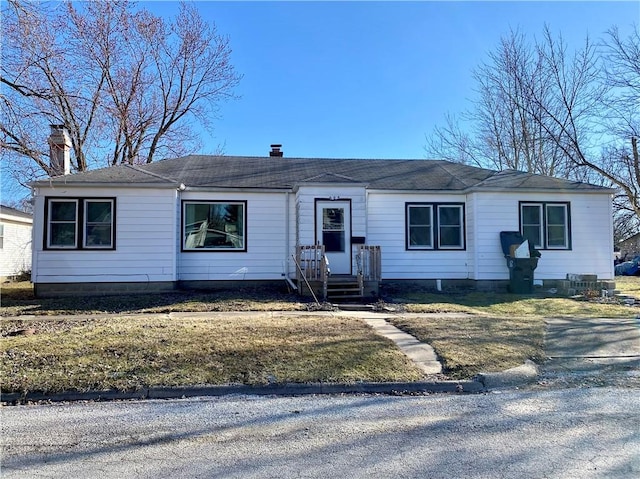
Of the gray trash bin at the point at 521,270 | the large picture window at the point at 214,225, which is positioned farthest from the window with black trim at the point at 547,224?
the large picture window at the point at 214,225

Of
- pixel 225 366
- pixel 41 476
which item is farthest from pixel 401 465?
pixel 225 366

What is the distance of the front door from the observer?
553 inches

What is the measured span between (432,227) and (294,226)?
4.41 metres

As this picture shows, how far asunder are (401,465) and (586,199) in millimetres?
14405

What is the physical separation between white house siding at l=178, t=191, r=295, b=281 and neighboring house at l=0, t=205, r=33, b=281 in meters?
11.2

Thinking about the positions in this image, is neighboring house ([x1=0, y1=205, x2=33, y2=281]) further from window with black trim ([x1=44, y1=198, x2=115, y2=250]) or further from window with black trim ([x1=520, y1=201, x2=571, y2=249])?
window with black trim ([x1=520, y1=201, x2=571, y2=249])

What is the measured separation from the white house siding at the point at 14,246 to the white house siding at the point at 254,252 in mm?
11287

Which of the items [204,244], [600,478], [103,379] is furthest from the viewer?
[204,244]

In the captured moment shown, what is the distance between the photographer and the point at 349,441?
410 cm

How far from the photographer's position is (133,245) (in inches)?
533

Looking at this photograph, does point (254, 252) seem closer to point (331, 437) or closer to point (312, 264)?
point (312, 264)

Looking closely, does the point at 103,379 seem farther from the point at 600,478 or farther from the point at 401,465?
the point at 600,478

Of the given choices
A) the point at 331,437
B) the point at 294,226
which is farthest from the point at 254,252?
the point at 331,437

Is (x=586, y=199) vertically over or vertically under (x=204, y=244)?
over
